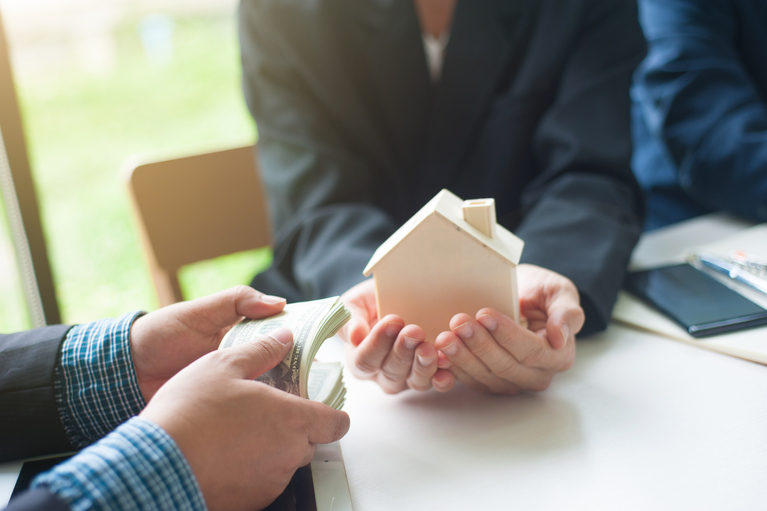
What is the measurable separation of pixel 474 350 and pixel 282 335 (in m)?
0.18

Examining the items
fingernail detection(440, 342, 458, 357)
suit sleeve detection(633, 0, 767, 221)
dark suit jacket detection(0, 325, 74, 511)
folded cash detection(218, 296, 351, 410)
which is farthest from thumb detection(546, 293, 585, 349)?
suit sleeve detection(633, 0, 767, 221)

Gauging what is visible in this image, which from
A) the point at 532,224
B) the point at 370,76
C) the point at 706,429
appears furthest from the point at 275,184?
the point at 706,429

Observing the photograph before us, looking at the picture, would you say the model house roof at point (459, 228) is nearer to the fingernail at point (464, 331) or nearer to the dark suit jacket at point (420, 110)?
the fingernail at point (464, 331)

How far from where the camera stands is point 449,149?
108cm

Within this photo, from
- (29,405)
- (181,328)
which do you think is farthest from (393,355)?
(29,405)

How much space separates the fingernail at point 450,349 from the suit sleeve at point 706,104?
2.49 ft

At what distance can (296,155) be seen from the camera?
1020 mm

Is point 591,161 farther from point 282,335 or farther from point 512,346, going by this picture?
point 282,335

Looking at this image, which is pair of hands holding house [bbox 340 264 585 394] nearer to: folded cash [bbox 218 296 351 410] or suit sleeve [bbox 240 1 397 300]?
folded cash [bbox 218 296 351 410]

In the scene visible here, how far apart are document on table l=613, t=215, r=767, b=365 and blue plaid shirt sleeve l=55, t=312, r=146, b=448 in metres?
0.60

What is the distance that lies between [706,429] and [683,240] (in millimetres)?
527

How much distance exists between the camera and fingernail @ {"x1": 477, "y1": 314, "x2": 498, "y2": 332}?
1.63 ft

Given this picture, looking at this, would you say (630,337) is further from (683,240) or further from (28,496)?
(28,496)

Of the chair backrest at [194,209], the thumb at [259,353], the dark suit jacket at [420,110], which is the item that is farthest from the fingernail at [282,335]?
the chair backrest at [194,209]
